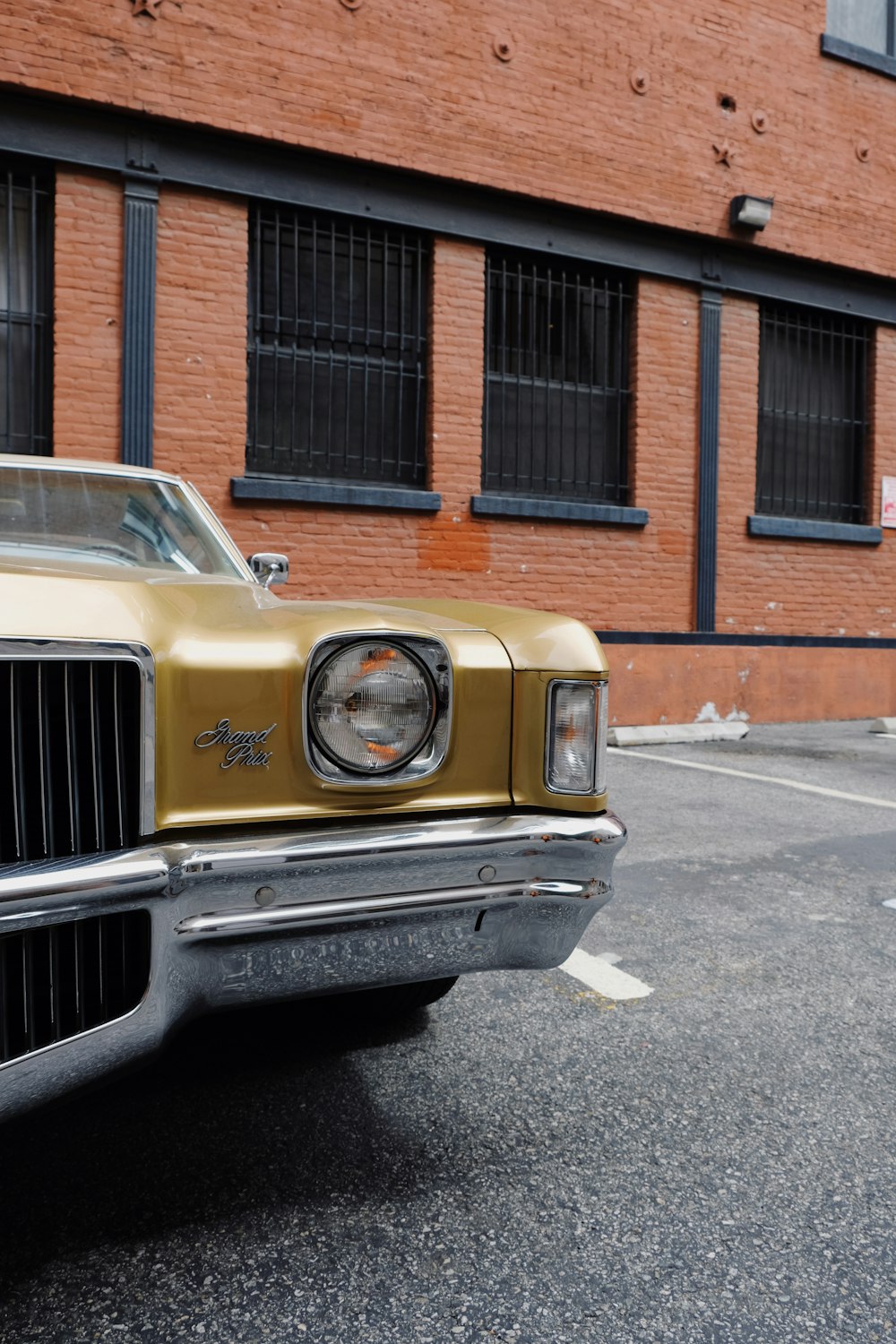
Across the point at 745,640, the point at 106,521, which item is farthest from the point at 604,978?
the point at 745,640

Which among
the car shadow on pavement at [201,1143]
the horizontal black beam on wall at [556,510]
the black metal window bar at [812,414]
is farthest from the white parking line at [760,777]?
the car shadow on pavement at [201,1143]

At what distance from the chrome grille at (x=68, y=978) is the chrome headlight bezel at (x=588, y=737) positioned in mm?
790

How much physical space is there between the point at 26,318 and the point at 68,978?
269 inches

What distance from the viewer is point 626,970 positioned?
3004mm

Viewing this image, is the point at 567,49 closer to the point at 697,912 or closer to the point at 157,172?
the point at 157,172

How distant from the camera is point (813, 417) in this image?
1041cm

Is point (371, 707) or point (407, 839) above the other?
point (371, 707)

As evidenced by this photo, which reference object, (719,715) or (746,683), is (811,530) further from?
(719,715)

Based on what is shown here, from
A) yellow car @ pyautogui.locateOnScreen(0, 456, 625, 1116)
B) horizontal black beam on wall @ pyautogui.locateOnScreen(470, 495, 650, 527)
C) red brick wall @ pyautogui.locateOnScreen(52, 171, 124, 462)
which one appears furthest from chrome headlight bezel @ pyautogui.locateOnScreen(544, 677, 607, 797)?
horizontal black beam on wall @ pyautogui.locateOnScreen(470, 495, 650, 527)

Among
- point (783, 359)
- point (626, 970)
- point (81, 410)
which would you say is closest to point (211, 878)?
point (626, 970)

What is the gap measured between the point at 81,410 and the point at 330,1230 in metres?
6.56

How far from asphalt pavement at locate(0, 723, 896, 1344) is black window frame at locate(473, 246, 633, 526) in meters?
6.23

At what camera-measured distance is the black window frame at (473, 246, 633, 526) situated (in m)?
8.71

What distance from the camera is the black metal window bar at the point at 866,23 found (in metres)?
10.3
